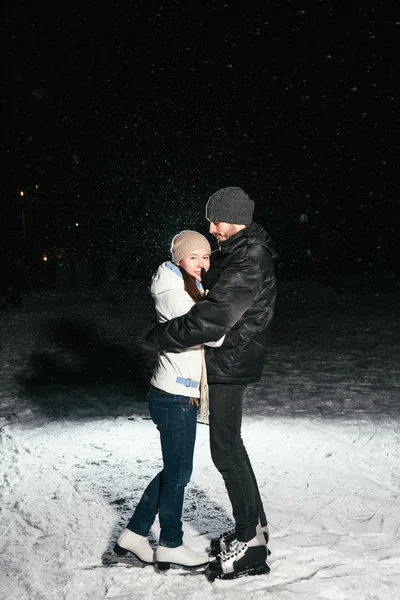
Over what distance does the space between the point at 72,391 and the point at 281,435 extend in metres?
3.19

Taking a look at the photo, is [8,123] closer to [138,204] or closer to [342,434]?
[138,204]

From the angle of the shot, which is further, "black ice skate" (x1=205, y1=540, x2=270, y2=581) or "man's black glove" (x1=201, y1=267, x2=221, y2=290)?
"black ice skate" (x1=205, y1=540, x2=270, y2=581)

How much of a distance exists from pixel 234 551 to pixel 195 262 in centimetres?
162

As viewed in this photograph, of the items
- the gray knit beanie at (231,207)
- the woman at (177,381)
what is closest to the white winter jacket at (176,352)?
the woman at (177,381)

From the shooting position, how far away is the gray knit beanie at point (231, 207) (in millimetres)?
3279

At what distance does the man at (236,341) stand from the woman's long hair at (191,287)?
6 cm

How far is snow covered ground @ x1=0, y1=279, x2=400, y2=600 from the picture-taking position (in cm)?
338

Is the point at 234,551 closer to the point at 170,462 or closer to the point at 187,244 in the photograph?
the point at 170,462

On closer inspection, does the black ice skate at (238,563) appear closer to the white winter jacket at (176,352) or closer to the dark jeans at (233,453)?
the dark jeans at (233,453)

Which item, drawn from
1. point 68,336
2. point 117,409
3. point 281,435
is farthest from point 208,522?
point 68,336

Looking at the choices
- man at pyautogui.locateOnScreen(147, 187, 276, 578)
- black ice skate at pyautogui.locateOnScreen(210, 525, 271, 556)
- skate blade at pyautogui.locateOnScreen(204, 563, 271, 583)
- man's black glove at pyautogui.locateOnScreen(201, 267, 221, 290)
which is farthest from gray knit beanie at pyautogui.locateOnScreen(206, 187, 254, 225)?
skate blade at pyautogui.locateOnScreen(204, 563, 271, 583)

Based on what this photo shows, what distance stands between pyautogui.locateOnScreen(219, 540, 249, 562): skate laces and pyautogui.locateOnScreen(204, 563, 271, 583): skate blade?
0.09 m

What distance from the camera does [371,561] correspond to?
3.54 metres

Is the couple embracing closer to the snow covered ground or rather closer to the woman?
the woman
